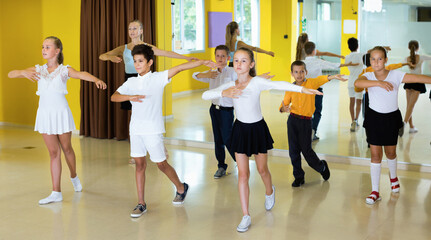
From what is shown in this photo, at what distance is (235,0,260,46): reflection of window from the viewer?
20.9 feet

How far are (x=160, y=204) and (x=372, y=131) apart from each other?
1935 mm

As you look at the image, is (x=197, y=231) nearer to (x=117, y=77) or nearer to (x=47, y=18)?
(x=117, y=77)

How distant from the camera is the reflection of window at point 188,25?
22.6 ft

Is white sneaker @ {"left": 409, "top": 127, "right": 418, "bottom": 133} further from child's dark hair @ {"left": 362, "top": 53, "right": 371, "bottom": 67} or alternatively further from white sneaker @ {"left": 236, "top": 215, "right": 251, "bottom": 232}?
white sneaker @ {"left": 236, "top": 215, "right": 251, "bottom": 232}

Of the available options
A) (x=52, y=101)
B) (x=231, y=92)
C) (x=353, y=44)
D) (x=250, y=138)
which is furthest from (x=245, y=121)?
(x=353, y=44)

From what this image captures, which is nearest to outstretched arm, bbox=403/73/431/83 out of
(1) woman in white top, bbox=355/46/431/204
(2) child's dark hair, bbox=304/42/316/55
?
(1) woman in white top, bbox=355/46/431/204

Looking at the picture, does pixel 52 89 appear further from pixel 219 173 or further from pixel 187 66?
pixel 219 173

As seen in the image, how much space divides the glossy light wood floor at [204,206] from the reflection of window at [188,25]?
1.65 metres

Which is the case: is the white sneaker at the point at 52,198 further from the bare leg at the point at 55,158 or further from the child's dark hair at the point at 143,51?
the child's dark hair at the point at 143,51

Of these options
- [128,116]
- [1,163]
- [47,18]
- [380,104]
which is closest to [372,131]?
[380,104]

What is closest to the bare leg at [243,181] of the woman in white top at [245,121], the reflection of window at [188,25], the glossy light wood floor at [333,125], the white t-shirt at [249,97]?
the woman in white top at [245,121]

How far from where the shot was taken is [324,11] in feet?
20.0

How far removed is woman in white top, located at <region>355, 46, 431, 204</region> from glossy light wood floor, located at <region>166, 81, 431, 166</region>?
128 cm

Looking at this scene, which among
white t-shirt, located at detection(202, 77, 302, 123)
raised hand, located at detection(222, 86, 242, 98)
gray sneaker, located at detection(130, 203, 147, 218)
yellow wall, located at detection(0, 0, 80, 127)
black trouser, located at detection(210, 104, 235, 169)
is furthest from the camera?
yellow wall, located at detection(0, 0, 80, 127)
